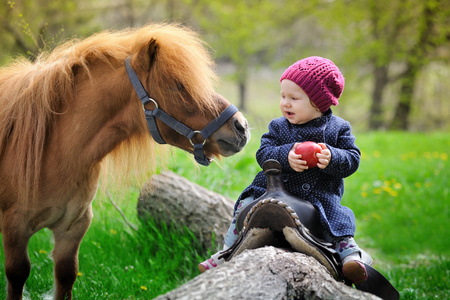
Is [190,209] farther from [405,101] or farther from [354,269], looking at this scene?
[405,101]

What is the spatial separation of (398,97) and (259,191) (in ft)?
46.8

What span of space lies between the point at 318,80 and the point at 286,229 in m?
0.83

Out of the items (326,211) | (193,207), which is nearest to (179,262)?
(193,207)

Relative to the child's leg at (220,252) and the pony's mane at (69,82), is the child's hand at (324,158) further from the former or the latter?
the pony's mane at (69,82)

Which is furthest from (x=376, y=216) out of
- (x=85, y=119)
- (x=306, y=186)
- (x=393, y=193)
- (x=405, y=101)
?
(x=405, y=101)

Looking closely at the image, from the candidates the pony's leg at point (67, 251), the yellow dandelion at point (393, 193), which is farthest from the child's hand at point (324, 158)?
the yellow dandelion at point (393, 193)

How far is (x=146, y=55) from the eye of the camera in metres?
2.40

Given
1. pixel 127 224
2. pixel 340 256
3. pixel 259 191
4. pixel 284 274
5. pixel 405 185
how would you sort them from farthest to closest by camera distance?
pixel 405 185 → pixel 127 224 → pixel 259 191 → pixel 340 256 → pixel 284 274

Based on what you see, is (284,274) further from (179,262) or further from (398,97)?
(398,97)

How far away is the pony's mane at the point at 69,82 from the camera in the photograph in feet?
7.89

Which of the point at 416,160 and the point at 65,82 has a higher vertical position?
the point at 65,82

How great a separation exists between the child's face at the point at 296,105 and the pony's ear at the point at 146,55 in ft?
2.58

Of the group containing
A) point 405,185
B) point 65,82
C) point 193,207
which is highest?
point 65,82

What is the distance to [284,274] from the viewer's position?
1889mm
